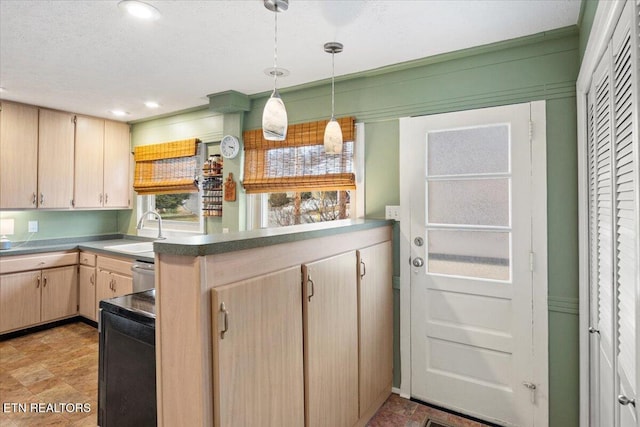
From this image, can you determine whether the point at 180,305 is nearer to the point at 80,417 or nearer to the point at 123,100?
the point at 80,417

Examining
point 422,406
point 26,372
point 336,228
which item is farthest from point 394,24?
point 26,372

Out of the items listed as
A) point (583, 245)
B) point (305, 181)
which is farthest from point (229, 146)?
point (583, 245)

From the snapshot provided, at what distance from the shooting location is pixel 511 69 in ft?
7.50

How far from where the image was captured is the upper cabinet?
3.59 metres

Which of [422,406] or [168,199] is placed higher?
[168,199]

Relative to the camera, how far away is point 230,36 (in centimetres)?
217

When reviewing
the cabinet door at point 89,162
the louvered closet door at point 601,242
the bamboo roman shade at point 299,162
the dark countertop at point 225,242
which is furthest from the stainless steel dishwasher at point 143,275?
the louvered closet door at point 601,242

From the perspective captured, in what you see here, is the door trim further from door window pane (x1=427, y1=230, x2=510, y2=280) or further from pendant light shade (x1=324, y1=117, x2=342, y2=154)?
pendant light shade (x1=324, y1=117, x2=342, y2=154)

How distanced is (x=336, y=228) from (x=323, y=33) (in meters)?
1.14

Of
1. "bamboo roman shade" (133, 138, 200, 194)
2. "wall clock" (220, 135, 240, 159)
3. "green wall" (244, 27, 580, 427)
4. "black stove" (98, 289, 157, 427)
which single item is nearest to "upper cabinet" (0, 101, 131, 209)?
"bamboo roman shade" (133, 138, 200, 194)

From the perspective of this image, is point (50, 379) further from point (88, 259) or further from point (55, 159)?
point (55, 159)

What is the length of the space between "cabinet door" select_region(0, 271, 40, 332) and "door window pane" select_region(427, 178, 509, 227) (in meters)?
3.89

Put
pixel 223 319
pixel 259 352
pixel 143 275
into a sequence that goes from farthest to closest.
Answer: pixel 143 275
pixel 259 352
pixel 223 319

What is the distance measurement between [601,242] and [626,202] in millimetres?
523
